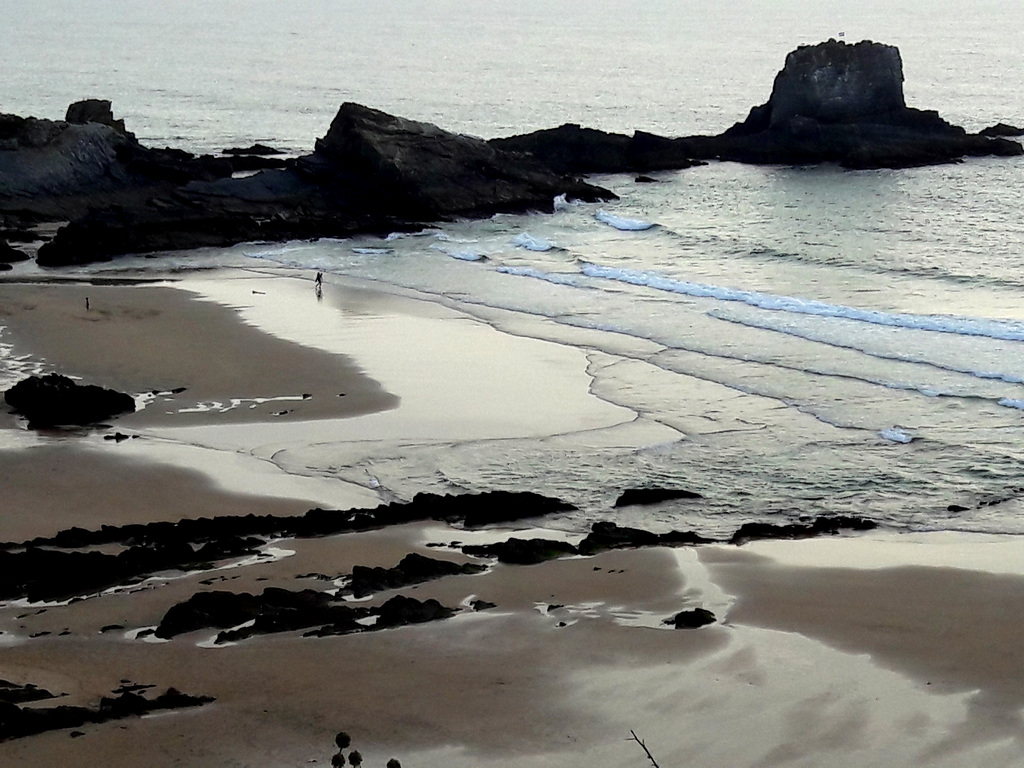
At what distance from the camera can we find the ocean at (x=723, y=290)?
1639cm

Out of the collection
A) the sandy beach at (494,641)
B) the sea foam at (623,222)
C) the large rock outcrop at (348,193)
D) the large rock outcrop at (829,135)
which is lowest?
the sandy beach at (494,641)

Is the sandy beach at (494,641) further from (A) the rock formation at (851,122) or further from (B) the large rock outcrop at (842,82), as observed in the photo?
(B) the large rock outcrop at (842,82)

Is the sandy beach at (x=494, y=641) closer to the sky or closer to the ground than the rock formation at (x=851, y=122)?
closer to the ground

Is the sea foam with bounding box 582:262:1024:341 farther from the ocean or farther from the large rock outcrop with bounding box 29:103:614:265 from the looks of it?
the large rock outcrop with bounding box 29:103:614:265

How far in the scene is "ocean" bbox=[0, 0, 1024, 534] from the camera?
16391mm

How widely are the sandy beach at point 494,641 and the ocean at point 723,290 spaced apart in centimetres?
128

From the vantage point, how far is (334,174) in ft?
130

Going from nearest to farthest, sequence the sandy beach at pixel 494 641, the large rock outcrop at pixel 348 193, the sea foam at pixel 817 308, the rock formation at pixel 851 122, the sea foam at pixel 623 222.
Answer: the sandy beach at pixel 494 641 < the sea foam at pixel 817 308 < the large rock outcrop at pixel 348 193 < the sea foam at pixel 623 222 < the rock formation at pixel 851 122

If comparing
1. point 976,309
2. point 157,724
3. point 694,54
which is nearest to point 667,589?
point 157,724

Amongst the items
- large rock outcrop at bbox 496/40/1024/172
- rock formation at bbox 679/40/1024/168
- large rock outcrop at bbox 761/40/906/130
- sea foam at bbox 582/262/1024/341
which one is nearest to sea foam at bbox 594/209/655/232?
sea foam at bbox 582/262/1024/341

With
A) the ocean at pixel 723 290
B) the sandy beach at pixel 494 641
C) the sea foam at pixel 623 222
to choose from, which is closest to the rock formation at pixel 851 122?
the ocean at pixel 723 290

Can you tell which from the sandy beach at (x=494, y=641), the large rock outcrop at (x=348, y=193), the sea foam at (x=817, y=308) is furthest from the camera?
the large rock outcrop at (x=348, y=193)

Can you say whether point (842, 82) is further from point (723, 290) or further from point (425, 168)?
point (723, 290)

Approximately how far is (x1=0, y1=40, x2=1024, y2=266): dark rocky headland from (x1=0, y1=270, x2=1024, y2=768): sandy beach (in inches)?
689
